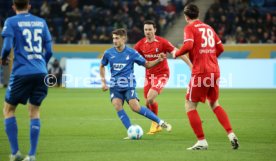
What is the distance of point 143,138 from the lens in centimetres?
1168

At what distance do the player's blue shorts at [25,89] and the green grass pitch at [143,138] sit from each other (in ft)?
2.96

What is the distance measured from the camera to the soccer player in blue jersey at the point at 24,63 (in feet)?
27.6

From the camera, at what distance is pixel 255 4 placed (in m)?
32.1

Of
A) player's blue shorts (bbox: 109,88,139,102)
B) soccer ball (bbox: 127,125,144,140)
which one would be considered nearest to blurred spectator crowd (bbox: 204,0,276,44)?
player's blue shorts (bbox: 109,88,139,102)

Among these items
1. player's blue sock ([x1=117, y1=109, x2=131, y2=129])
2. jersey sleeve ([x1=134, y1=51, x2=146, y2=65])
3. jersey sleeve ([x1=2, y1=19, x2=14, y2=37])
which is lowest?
player's blue sock ([x1=117, y1=109, x2=131, y2=129])

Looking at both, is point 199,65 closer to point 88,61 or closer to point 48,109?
point 48,109

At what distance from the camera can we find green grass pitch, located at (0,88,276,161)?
30.4ft

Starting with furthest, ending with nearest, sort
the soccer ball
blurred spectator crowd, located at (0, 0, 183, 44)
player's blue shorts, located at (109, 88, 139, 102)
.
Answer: blurred spectator crowd, located at (0, 0, 183, 44) < player's blue shorts, located at (109, 88, 139, 102) < the soccer ball

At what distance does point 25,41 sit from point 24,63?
0.95 ft

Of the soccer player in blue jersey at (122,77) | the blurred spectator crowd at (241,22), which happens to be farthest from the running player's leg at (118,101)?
the blurred spectator crowd at (241,22)

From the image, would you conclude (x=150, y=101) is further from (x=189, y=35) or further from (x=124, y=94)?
(x=189, y=35)

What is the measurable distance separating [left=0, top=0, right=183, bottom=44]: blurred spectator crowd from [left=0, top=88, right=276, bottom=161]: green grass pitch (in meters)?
9.74

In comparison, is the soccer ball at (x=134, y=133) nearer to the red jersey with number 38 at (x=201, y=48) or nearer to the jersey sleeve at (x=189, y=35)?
the red jersey with number 38 at (x=201, y=48)

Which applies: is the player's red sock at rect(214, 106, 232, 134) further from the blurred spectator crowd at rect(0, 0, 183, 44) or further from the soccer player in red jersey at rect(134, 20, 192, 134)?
the blurred spectator crowd at rect(0, 0, 183, 44)
